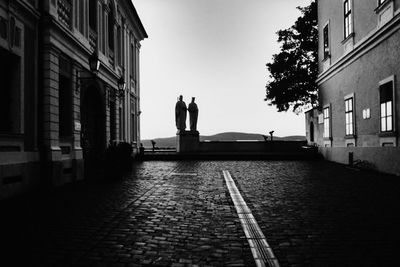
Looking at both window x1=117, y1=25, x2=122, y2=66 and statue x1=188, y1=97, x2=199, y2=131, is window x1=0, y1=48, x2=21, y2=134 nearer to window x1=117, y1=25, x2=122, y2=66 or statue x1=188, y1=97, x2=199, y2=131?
window x1=117, y1=25, x2=122, y2=66

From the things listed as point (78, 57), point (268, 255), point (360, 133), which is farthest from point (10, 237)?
point (360, 133)

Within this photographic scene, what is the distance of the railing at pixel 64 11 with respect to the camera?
11086mm

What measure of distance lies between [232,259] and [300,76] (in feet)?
101

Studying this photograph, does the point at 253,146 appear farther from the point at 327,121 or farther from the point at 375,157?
the point at 375,157

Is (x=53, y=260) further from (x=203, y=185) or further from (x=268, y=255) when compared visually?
(x=203, y=185)

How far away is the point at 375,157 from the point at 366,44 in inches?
167

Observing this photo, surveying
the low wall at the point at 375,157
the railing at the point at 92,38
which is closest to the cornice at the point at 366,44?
the low wall at the point at 375,157

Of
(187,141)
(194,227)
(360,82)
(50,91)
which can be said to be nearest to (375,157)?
(360,82)

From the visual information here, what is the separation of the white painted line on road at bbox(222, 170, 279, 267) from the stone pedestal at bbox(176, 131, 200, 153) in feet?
62.7

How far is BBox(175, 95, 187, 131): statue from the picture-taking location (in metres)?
26.6

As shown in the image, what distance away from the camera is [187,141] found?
1035 inches

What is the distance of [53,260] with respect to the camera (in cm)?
367

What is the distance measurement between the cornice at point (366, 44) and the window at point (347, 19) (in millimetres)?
1039

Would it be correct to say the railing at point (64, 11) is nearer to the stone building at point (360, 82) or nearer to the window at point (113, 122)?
the window at point (113, 122)
